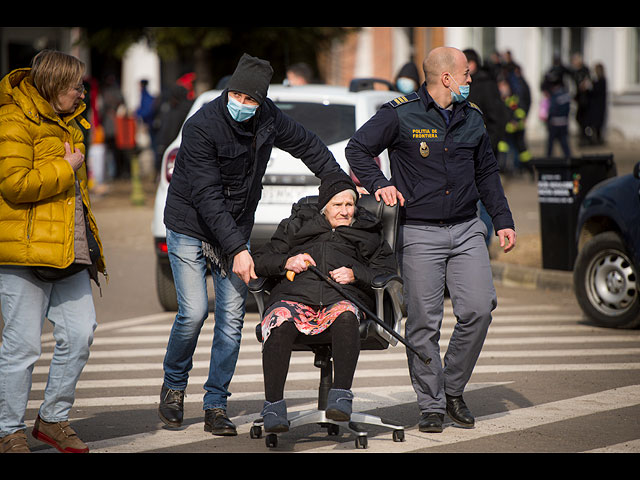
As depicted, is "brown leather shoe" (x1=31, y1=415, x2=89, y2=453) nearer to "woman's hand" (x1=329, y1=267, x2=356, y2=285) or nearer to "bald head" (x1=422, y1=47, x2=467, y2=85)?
"woman's hand" (x1=329, y1=267, x2=356, y2=285)

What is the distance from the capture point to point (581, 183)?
37.2 ft

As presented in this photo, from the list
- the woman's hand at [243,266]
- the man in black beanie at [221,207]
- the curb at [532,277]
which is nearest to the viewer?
the woman's hand at [243,266]

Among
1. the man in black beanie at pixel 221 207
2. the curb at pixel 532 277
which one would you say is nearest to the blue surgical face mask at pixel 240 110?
the man in black beanie at pixel 221 207

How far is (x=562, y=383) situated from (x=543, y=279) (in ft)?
14.3

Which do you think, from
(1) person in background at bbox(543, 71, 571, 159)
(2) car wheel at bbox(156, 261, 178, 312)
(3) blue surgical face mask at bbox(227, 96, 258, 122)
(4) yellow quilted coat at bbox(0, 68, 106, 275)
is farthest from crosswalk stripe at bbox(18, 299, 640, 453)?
(1) person in background at bbox(543, 71, 571, 159)

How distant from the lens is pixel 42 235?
5.46 m

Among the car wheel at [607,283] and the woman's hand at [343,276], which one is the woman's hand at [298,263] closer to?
the woman's hand at [343,276]

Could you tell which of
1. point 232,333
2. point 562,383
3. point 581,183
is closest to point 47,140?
point 232,333

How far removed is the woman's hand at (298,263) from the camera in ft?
19.5

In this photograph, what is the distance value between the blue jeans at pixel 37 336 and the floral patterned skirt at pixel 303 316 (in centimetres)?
87

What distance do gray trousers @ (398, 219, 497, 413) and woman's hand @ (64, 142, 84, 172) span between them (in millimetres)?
1804

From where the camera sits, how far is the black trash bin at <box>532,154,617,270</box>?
11.3m

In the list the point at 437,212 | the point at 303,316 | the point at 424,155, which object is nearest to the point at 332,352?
the point at 303,316

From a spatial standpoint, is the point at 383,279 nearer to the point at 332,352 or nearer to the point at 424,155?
the point at 332,352
